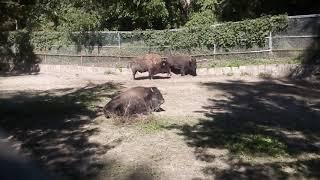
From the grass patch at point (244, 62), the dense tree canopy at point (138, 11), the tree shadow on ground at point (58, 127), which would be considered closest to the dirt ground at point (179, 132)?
the tree shadow on ground at point (58, 127)

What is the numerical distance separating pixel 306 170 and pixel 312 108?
231 inches

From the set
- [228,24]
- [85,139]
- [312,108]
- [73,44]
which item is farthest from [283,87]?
[73,44]

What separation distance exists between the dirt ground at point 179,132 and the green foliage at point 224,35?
3.80 m

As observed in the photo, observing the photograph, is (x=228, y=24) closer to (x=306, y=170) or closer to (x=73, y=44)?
(x=73, y=44)

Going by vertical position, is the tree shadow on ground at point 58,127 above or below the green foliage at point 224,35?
below

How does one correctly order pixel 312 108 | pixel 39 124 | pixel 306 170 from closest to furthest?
pixel 306 170, pixel 39 124, pixel 312 108

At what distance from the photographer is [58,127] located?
39.5 ft

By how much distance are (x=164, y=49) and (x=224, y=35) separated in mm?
3380

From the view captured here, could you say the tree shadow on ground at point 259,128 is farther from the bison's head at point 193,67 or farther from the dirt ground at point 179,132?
the bison's head at point 193,67

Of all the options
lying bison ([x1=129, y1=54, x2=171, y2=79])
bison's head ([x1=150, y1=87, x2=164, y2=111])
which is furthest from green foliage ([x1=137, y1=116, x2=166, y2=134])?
lying bison ([x1=129, y1=54, x2=171, y2=79])

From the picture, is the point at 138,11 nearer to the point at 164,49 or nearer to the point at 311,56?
the point at 164,49

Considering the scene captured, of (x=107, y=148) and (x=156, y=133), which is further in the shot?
(x=156, y=133)

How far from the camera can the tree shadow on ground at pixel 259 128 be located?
8922 millimetres

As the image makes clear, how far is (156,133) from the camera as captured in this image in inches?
437
